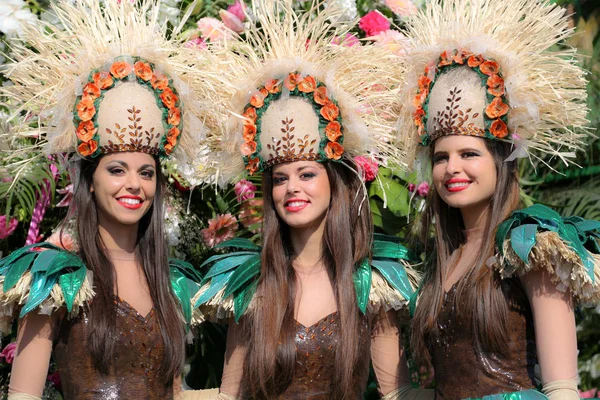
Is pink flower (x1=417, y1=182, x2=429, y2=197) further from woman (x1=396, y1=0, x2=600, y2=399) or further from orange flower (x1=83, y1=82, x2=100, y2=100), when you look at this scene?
orange flower (x1=83, y1=82, x2=100, y2=100)

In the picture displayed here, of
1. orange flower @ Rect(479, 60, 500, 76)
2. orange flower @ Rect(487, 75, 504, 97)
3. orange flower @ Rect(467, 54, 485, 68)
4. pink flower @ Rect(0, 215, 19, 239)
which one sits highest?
orange flower @ Rect(467, 54, 485, 68)

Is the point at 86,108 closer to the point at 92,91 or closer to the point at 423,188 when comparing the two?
the point at 92,91

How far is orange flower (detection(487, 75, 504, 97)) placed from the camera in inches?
128

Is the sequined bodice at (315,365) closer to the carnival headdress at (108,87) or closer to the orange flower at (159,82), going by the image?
the carnival headdress at (108,87)

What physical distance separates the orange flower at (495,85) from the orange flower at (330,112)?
60cm

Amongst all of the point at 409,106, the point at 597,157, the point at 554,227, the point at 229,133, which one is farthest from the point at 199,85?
the point at 597,157

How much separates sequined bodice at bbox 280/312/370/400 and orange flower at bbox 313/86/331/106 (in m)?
0.86

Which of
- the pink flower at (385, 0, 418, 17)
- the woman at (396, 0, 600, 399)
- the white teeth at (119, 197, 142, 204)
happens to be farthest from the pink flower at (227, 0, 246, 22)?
the white teeth at (119, 197, 142, 204)

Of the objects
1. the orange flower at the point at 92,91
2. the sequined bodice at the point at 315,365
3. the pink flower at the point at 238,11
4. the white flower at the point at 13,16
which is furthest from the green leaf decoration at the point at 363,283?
the white flower at the point at 13,16

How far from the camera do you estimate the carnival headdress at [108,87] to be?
3.34m

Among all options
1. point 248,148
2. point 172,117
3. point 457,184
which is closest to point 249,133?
point 248,148

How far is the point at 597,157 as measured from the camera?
4.92 meters

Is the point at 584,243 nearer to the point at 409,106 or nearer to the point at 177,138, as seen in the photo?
the point at 409,106

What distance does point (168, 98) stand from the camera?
3.44 m
